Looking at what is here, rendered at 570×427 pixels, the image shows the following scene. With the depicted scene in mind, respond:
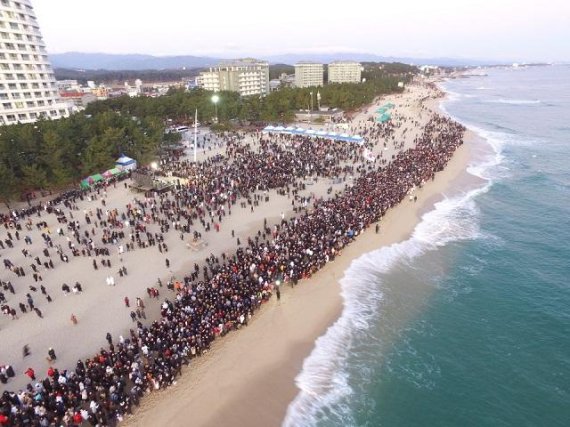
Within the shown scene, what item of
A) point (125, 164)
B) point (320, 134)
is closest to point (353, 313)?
point (125, 164)

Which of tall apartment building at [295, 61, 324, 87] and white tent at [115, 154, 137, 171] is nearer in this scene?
white tent at [115, 154, 137, 171]

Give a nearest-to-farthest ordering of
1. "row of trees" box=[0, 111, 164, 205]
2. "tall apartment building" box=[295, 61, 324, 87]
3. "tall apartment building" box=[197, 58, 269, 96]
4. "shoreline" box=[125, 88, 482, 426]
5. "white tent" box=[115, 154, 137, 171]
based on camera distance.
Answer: "shoreline" box=[125, 88, 482, 426], "row of trees" box=[0, 111, 164, 205], "white tent" box=[115, 154, 137, 171], "tall apartment building" box=[197, 58, 269, 96], "tall apartment building" box=[295, 61, 324, 87]

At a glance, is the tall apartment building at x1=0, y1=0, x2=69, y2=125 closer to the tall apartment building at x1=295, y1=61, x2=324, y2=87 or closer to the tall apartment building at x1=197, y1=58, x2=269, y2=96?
the tall apartment building at x1=197, y1=58, x2=269, y2=96

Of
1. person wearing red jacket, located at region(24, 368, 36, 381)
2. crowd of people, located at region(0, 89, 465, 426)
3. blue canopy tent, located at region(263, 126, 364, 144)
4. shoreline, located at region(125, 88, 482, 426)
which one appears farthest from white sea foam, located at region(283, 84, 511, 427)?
blue canopy tent, located at region(263, 126, 364, 144)

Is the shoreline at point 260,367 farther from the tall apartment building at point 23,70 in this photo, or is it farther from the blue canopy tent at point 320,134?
the tall apartment building at point 23,70

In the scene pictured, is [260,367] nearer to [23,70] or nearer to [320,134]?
[320,134]

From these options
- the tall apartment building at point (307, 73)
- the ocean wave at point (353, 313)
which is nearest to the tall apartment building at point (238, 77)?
the tall apartment building at point (307, 73)

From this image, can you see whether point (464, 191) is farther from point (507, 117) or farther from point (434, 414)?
point (507, 117)
